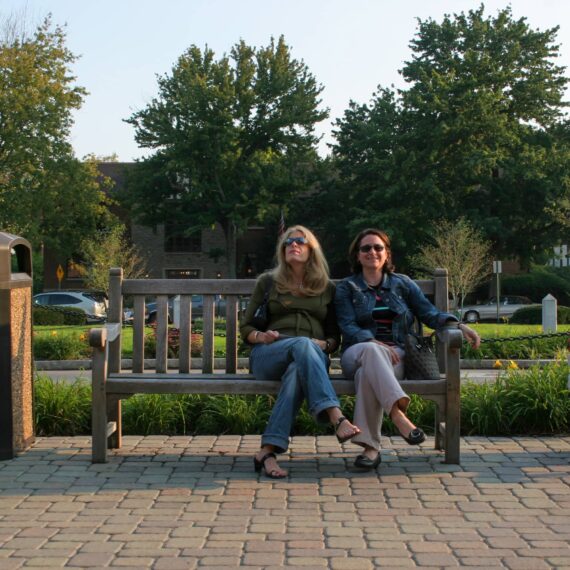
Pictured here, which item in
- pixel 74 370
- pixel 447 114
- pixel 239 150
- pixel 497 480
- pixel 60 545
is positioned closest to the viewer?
pixel 60 545

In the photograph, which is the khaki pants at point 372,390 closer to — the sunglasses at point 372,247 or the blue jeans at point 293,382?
the blue jeans at point 293,382

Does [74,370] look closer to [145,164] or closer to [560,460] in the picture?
[560,460]

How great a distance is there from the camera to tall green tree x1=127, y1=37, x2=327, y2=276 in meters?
45.3

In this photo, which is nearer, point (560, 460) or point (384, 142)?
point (560, 460)

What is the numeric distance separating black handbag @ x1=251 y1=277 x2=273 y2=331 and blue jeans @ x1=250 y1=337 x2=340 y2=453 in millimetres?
314

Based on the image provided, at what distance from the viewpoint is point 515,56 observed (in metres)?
45.4

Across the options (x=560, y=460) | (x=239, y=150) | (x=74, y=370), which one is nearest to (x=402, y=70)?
(x=239, y=150)

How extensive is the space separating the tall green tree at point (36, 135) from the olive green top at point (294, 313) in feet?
121

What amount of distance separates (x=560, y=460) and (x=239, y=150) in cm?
4083

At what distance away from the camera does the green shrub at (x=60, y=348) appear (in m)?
16.5

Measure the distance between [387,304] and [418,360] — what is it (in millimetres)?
499

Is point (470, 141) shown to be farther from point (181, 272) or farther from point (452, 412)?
point (452, 412)

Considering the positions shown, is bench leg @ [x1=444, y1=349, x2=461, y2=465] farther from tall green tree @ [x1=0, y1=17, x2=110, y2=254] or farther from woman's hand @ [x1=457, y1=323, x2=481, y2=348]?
tall green tree @ [x1=0, y1=17, x2=110, y2=254]

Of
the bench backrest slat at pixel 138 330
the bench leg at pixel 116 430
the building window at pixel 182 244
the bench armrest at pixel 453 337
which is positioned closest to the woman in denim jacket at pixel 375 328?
the bench armrest at pixel 453 337
